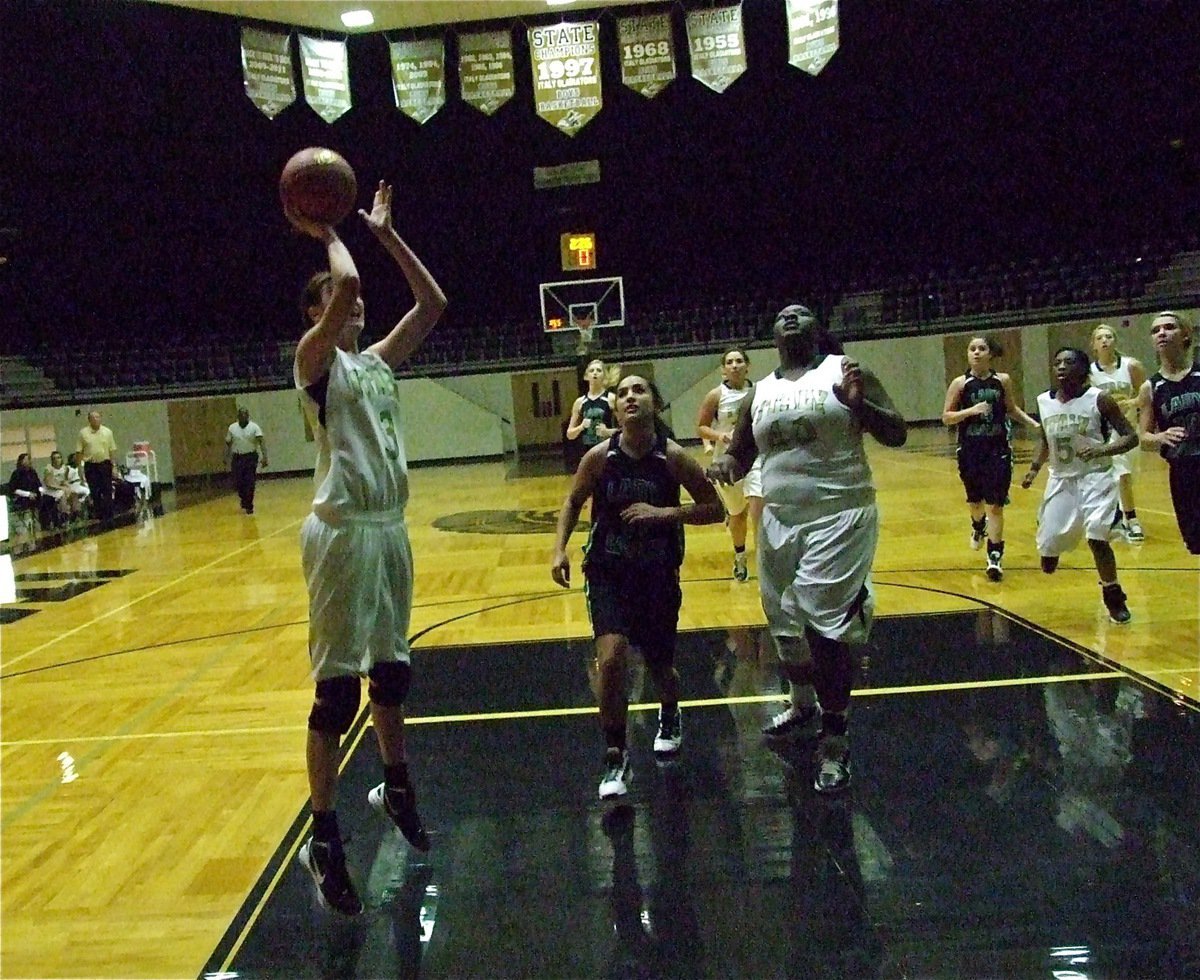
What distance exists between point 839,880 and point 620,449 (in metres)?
1.73

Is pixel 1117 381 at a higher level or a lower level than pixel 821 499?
higher

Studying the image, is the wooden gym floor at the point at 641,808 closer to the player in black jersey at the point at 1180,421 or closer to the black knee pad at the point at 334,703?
the black knee pad at the point at 334,703

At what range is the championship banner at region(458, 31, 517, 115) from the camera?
14.2 meters

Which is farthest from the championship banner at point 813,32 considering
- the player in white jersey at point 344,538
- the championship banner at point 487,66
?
the player in white jersey at point 344,538

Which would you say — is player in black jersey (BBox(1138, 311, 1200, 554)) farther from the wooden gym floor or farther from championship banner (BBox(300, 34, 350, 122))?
championship banner (BBox(300, 34, 350, 122))

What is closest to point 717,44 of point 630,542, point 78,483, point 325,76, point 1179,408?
point 325,76

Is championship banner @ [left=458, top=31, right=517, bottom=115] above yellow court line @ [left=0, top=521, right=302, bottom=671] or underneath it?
above

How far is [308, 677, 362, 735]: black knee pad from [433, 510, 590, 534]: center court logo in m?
7.80

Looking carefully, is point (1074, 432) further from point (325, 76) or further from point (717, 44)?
point (325, 76)

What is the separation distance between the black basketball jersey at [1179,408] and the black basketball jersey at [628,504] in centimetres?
301

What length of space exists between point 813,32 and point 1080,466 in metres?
8.84

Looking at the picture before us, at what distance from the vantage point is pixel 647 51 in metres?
14.1

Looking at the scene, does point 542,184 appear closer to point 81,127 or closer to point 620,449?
point 81,127

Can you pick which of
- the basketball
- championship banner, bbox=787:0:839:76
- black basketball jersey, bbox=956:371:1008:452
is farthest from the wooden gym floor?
championship banner, bbox=787:0:839:76
